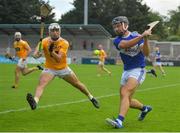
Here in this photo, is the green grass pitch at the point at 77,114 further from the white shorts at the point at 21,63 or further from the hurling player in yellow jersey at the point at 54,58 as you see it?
the white shorts at the point at 21,63

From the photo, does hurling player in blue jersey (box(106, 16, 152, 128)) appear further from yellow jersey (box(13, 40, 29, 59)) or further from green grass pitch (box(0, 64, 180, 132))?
yellow jersey (box(13, 40, 29, 59))

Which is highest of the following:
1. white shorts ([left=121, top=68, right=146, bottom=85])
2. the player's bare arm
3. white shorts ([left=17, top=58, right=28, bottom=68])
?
the player's bare arm

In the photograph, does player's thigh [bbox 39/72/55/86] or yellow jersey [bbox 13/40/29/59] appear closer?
player's thigh [bbox 39/72/55/86]

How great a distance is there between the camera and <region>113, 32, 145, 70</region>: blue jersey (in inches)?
431

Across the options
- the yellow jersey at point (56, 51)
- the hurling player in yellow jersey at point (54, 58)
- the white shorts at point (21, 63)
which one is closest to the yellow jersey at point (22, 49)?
the white shorts at point (21, 63)

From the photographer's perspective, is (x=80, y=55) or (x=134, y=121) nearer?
(x=134, y=121)

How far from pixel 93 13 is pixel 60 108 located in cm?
9229

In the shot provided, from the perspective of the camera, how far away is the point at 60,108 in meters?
14.2

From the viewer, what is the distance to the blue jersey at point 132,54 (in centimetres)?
1094

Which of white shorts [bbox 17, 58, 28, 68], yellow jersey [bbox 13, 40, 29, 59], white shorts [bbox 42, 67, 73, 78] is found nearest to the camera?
white shorts [bbox 42, 67, 73, 78]

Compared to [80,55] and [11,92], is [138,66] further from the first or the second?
[80,55]

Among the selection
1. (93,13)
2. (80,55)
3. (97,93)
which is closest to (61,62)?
(97,93)

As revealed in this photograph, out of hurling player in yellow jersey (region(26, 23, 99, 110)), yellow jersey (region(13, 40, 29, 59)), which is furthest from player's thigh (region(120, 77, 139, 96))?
yellow jersey (region(13, 40, 29, 59))

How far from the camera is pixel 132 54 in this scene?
36.3 ft
